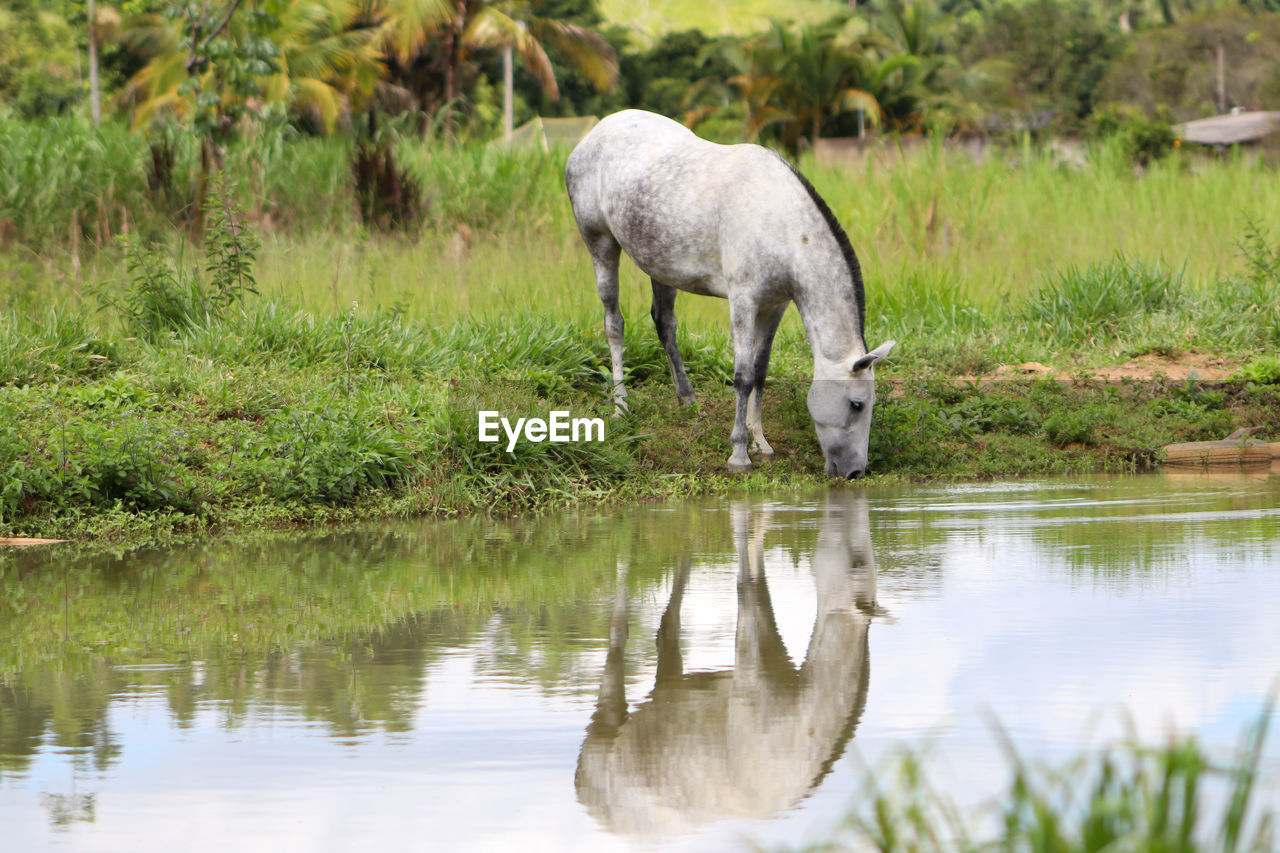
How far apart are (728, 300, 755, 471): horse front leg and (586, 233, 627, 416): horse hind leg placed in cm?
118

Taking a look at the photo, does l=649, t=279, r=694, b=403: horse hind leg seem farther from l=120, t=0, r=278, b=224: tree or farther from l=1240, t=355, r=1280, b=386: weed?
l=120, t=0, r=278, b=224: tree

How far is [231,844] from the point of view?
3.09m

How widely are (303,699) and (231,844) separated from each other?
111 centimetres

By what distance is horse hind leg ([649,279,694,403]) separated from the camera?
414 inches

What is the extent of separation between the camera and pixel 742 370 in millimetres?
9211

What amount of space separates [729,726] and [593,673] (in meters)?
0.70

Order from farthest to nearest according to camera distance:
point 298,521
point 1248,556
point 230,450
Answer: point 230,450 → point 298,521 → point 1248,556

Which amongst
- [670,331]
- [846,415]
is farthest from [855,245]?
[846,415]

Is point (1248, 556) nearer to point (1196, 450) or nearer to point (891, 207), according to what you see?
point (1196, 450)

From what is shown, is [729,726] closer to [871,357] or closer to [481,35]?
[871,357]

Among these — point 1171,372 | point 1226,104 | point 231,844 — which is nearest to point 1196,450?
point 1171,372

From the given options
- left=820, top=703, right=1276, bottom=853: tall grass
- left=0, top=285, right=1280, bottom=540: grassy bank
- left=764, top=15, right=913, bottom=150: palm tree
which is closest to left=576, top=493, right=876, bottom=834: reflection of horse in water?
left=820, top=703, right=1276, bottom=853: tall grass

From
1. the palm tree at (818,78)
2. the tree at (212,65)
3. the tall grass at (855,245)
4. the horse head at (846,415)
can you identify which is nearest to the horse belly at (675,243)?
the horse head at (846,415)

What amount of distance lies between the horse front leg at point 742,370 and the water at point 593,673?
6.03ft
